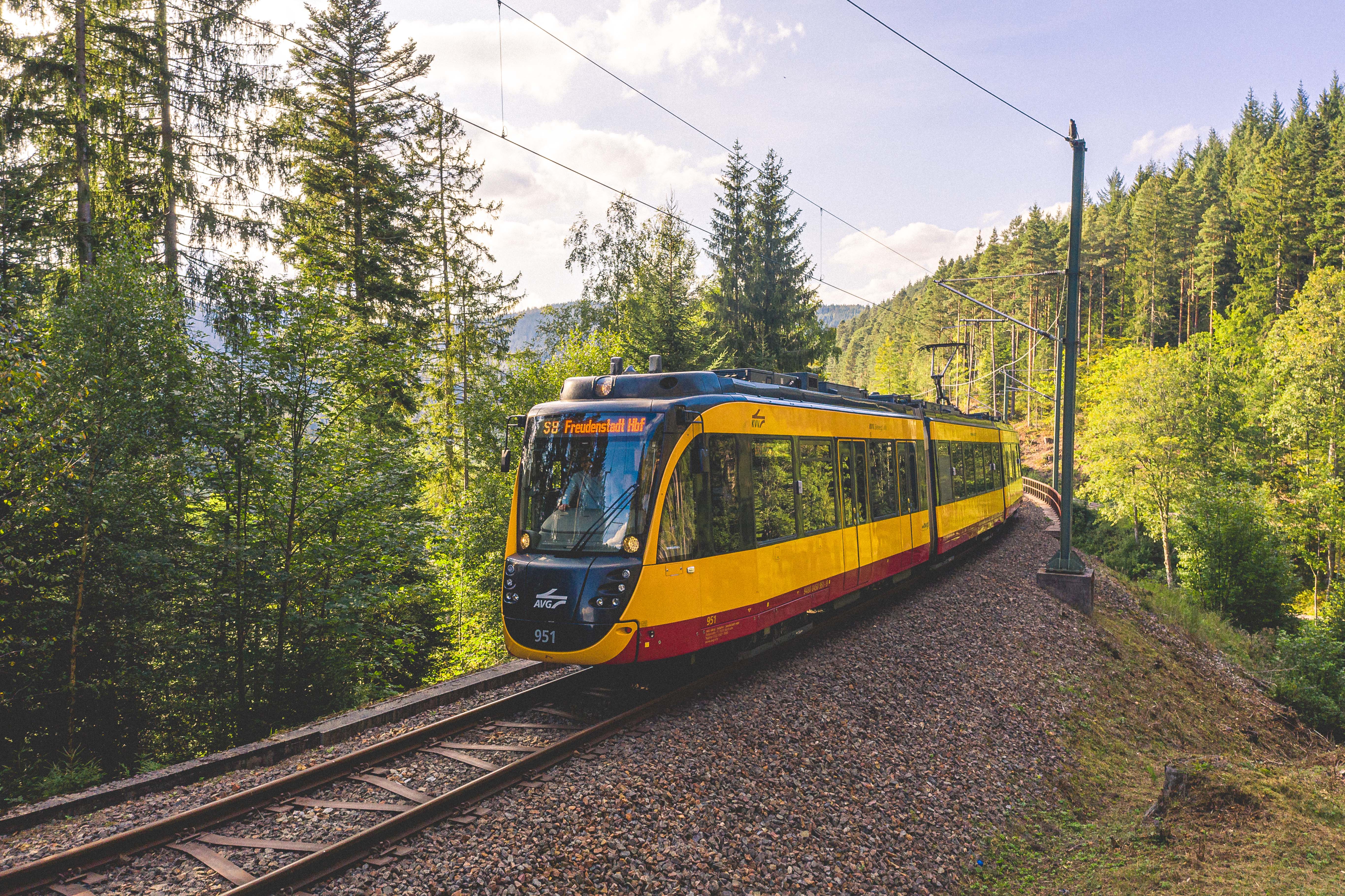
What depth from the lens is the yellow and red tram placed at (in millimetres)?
7102

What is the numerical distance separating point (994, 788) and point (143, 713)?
10374 millimetres

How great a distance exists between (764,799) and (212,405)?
871 centimetres

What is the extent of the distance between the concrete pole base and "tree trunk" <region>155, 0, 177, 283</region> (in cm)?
1813

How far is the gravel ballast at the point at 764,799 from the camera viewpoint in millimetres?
4738

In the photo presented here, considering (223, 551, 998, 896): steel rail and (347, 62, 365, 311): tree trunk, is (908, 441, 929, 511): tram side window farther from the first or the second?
(347, 62, 365, 311): tree trunk

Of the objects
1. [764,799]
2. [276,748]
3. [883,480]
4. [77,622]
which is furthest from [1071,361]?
[77,622]

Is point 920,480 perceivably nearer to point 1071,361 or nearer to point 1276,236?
point 1071,361

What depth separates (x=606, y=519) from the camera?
24.1 feet

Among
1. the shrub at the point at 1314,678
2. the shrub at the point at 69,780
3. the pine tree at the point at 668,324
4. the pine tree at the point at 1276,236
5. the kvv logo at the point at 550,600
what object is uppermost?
the pine tree at the point at 1276,236

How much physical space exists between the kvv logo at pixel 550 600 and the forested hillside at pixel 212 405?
442 cm

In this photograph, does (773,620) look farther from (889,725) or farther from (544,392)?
(544,392)

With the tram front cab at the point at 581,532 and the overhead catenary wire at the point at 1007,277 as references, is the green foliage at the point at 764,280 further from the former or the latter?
the tram front cab at the point at 581,532

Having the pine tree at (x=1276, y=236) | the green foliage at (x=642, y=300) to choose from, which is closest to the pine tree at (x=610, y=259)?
the green foliage at (x=642, y=300)

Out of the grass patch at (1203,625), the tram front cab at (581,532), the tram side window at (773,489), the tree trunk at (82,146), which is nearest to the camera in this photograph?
the tram front cab at (581,532)
